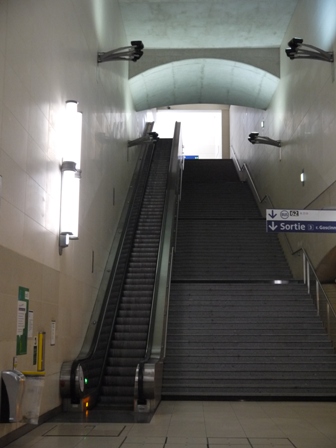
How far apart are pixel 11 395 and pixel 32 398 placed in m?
0.31

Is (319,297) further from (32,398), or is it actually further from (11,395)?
(11,395)

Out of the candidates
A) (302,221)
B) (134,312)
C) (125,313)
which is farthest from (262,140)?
(302,221)

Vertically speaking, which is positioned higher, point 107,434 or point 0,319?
point 0,319

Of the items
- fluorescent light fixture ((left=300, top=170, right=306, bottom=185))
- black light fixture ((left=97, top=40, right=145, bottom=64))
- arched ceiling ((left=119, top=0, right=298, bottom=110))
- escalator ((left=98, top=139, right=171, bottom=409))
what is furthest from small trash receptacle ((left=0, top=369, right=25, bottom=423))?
arched ceiling ((left=119, top=0, right=298, bottom=110))

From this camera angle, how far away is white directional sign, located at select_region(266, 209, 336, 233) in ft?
27.5

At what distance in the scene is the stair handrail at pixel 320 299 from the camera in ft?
36.7

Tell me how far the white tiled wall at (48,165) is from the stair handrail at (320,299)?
14.9ft

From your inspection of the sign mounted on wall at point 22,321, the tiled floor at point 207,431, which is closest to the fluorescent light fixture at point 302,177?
the tiled floor at point 207,431

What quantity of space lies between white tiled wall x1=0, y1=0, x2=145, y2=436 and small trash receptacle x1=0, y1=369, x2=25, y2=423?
0.58 feet

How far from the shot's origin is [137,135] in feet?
66.3

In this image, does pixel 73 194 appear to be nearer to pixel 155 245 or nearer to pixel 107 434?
pixel 107 434

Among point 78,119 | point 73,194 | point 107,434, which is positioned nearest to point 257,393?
point 107,434

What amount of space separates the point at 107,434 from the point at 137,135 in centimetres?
1469

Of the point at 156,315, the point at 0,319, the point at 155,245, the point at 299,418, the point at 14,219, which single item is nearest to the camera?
the point at 0,319
